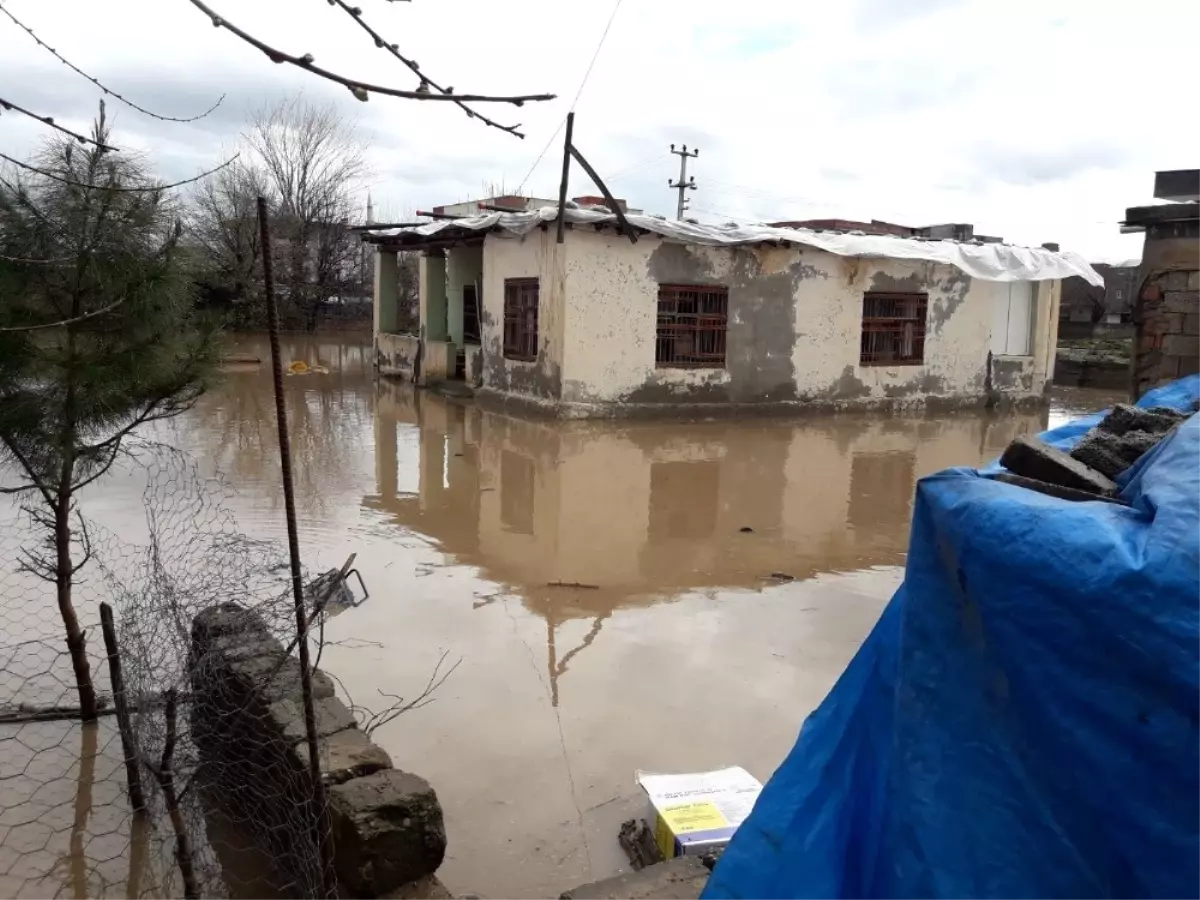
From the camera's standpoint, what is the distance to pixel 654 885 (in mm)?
2596

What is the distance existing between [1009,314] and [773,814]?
57.1ft

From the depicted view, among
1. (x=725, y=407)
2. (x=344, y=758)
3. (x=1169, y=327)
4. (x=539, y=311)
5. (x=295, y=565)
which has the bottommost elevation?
(x=344, y=758)

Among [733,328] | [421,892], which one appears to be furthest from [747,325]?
[421,892]

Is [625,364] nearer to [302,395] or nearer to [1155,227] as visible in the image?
[302,395]

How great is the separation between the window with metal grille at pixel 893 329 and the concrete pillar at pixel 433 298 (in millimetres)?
8002

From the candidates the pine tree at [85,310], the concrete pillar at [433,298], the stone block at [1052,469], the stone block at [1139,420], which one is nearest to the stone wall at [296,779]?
the pine tree at [85,310]

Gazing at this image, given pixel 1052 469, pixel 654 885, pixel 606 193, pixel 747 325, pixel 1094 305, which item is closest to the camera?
pixel 1052 469

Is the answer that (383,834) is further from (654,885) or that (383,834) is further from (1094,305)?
(1094,305)

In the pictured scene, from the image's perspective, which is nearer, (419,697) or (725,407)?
(419,697)

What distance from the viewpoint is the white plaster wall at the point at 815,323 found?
13383 millimetres

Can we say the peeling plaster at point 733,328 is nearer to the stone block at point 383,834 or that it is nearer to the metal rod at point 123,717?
the metal rod at point 123,717

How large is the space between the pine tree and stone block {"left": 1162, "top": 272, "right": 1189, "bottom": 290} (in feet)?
16.2

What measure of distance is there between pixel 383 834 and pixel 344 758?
0.36 metres

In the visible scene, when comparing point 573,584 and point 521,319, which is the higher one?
point 521,319
